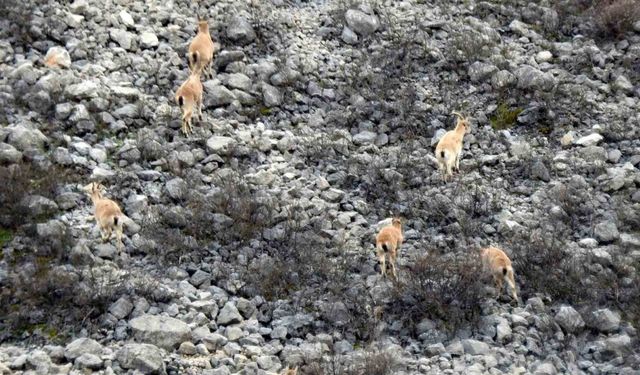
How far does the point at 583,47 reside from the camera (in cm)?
1716

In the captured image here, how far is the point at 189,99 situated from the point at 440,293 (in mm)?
5114

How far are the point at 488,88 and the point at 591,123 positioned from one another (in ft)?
6.16

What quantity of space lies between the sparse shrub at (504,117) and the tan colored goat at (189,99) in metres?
4.95

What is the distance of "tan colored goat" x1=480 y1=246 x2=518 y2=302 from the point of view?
12.0 m

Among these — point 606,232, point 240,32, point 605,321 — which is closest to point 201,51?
point 240,32

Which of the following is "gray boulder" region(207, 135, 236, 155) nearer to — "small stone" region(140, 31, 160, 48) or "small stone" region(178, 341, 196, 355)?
"small stone" region(140, 31, 160, 48)

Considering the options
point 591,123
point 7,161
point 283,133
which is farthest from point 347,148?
point 7,161

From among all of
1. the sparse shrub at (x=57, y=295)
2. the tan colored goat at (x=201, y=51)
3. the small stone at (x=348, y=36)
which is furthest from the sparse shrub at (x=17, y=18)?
the small stone at (x=348, y=36)

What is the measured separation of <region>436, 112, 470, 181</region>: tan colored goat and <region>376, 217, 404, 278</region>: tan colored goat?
183cm

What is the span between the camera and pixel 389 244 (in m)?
Result: 12.2

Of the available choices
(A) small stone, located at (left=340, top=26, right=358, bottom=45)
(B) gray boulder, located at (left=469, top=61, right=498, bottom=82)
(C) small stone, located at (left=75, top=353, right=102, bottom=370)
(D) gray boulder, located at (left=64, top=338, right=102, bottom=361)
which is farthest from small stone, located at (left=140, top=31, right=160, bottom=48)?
A: (C) small stone, located at (left=75, top=353, right=102, bottom=370)

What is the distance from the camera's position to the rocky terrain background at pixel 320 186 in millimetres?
11250

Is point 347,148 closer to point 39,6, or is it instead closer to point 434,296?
point 434,296

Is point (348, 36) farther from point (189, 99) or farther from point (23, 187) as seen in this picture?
point (23, 187)
